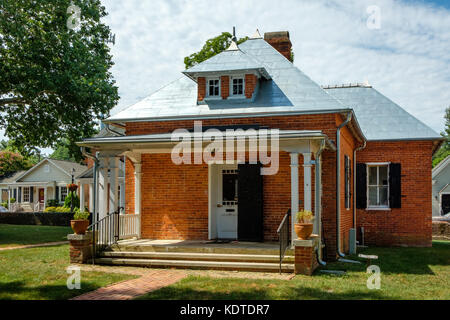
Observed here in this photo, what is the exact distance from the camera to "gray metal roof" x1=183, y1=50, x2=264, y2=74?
14.0 meters

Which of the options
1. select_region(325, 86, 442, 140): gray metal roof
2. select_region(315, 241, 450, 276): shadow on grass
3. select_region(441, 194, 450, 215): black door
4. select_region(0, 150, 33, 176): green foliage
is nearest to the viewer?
select_region(315, 241, 450, 276): shadow on grass

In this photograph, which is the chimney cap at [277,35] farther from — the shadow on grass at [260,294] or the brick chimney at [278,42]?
the shadow on grass at [260,294]

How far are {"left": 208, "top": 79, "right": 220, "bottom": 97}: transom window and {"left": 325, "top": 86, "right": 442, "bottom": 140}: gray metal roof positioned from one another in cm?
644

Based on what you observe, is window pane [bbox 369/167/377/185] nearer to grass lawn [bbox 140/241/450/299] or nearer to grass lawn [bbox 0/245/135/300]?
grass lawn [bbox 140/241/450/299]

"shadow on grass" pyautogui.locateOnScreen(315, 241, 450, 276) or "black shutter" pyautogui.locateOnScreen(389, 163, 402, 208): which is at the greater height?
"black shutter" pyautogui.locateOnScreen(389, 163, 402, 208)

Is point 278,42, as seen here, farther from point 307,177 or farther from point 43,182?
point 43,182

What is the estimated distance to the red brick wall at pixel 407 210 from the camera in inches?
690

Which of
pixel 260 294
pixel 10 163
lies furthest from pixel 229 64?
pixel 10 163

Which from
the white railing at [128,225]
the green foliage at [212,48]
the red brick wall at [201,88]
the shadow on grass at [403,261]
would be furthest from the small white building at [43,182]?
the shadow on grass at [403,261]

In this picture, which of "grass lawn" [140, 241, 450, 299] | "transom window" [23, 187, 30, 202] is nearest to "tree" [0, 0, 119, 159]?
"grass lawn" [140, 241, 450, 299]

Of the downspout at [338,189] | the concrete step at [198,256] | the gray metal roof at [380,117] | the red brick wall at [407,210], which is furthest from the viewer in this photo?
the gray metal roof at [380,117]

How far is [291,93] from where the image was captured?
13859 millimetres

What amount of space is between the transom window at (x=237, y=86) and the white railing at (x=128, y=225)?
4575mm

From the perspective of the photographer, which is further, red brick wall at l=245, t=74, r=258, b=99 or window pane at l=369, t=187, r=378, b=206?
window pane at l=369, t=187, r=378, b=206
